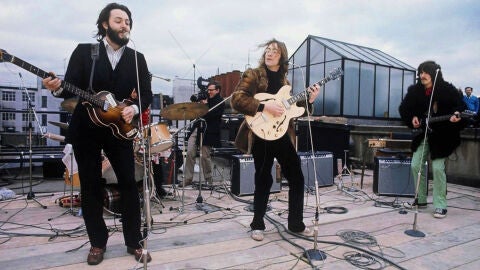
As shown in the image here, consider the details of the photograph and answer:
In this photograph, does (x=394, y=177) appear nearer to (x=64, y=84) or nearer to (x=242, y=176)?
(x=242, y=176)

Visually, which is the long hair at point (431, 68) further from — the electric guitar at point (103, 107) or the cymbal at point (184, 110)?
the electric guitar at point (103, 107)

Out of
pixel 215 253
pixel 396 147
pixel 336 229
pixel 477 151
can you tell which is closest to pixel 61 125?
pixel 215 253

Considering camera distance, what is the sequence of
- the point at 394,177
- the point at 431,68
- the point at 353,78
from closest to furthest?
the point at 431,68 → the point at 394,177 → the point at 353,78

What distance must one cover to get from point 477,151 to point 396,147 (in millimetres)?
1562

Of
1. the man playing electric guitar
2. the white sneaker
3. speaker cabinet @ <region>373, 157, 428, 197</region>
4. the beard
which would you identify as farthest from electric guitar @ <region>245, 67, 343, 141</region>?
speaker cabinet @ <region>373, 157, 428, 197</region>

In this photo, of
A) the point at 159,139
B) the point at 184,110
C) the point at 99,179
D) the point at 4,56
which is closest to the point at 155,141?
the point at 159,139

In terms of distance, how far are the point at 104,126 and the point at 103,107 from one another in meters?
0.16

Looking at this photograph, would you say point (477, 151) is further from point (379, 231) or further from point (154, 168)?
point (154, 168)

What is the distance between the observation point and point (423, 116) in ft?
14.5

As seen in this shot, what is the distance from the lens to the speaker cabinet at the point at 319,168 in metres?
5.88

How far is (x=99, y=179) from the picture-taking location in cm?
260

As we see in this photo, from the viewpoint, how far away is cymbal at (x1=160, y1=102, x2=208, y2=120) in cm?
397

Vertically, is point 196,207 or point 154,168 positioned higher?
point 154,168

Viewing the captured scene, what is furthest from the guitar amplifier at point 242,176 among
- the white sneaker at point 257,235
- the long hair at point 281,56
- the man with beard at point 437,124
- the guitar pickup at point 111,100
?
the guitar pickup at point 111,100
